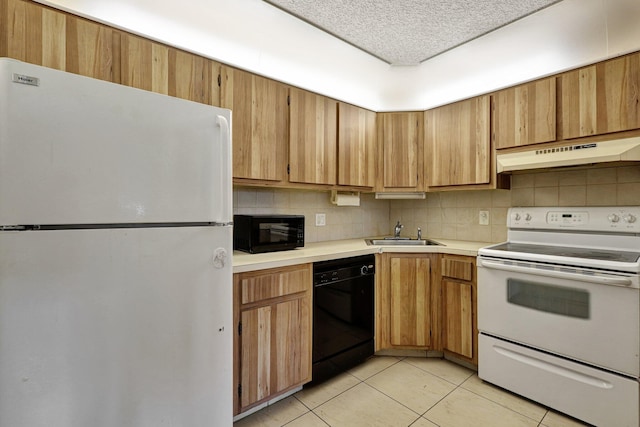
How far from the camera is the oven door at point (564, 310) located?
1.48 m

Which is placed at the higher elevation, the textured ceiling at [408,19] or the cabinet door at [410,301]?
the textured ceiling at [408,19]

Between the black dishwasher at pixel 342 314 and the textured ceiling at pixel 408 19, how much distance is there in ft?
5.79

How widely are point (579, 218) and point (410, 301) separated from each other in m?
1.29

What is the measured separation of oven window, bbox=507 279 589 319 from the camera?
5.32 feet

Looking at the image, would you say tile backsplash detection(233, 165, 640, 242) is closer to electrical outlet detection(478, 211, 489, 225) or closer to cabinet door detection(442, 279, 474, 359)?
electrical outlet detection(478, 211, 489, 225)

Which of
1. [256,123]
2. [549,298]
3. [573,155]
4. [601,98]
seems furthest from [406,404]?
[601,98]

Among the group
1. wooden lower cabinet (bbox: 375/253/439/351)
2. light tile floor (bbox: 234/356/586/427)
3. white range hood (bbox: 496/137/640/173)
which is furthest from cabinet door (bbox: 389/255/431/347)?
white range hood (bbox: 496/137/640/173)

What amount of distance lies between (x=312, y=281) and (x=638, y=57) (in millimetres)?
2308

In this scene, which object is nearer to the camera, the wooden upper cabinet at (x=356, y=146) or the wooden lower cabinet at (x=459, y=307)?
the wooden lower cabinet at (x=459, y=307)

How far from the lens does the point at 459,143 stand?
241 cm

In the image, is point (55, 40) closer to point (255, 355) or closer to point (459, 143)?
point (255, 355)

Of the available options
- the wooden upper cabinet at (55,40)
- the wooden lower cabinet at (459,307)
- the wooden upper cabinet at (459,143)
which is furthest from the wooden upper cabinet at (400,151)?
the wooden upper cabinet at (55,40)

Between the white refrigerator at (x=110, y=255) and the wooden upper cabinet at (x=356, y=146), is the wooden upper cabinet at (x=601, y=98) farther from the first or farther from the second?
the white refrigerator at (x=110, y=255)

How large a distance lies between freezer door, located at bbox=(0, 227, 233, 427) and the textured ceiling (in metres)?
1.78
